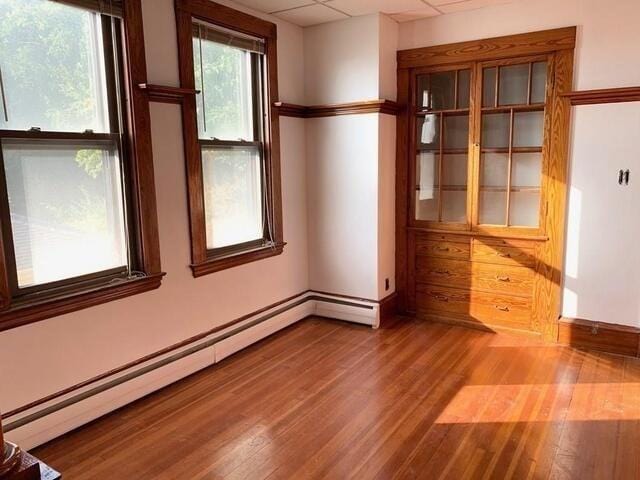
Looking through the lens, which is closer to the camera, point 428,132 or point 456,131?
point 456,131

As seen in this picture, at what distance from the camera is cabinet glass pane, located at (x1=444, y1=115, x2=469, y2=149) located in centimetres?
408

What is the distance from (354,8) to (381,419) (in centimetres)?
296

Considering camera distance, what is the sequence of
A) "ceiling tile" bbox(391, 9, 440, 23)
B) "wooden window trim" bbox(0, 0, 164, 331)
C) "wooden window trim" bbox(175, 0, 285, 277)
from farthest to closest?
"ceiling tile" bbox(391, 9, 440, 23)
"wooden window trim" bbox(175, 0, 285, 277)
"wooden window trim" bbox(0, 0, 164, 331)

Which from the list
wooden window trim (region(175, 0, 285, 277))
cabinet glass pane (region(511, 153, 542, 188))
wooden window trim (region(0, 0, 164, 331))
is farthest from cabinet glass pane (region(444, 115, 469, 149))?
wooden window trim (region(0, 0, 164, 331))

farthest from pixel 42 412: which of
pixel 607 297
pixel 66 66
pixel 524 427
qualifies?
pixel 607 297

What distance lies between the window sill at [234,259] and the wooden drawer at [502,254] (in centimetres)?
164

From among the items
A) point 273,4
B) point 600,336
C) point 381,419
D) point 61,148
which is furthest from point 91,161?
point 600,336

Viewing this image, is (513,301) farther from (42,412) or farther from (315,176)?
(42,412)

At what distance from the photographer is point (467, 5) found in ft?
12.3

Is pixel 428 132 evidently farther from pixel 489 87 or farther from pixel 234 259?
pixel 234 259

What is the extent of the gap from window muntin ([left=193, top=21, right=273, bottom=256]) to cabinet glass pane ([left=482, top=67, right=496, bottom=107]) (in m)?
1.77

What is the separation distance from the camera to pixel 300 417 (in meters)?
2.84

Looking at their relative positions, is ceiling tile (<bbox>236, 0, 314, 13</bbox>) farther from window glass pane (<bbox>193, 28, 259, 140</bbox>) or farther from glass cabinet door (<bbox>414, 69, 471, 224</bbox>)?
glass cabinet door (<bbox>414, 69, 471, 224</bbox>)

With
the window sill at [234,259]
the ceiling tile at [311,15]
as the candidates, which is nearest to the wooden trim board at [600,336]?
the window sill at [234,259]
